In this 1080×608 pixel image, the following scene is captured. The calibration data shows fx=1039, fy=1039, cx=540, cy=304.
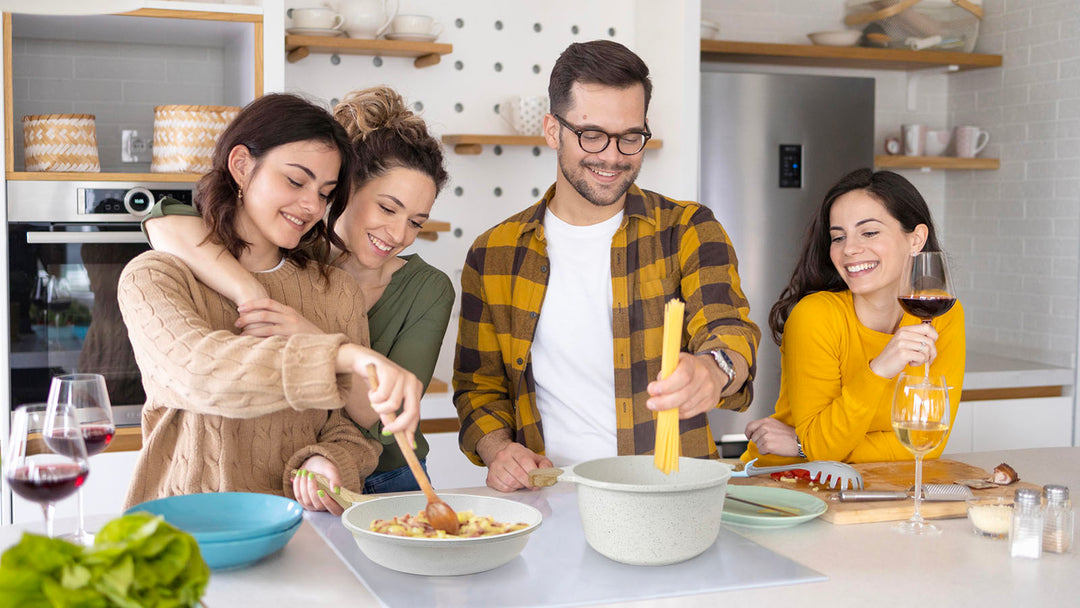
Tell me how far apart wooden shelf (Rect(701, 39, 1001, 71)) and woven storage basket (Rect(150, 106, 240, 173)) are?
6.02 feet

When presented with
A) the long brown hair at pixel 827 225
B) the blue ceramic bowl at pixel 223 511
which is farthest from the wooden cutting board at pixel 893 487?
the blue ceramic bowl at pixel 223 511

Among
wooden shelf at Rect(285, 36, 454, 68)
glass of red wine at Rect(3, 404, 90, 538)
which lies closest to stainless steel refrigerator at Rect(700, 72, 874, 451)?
wooden shelf at Rect(285, 36, 454, 68)

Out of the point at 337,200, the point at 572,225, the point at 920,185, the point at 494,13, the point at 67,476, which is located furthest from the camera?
the point at 920,185

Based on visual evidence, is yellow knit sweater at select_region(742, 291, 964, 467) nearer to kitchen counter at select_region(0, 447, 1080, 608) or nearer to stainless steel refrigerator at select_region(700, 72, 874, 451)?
kitchen counter at select_region(0, 447, 1080, 608)

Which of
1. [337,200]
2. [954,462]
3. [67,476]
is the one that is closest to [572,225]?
[337,200]

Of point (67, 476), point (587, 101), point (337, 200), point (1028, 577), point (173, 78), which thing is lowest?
Answer: point (1028, 577)

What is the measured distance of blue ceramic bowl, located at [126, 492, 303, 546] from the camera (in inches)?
54.3

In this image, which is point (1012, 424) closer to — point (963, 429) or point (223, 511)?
point (963, 429)

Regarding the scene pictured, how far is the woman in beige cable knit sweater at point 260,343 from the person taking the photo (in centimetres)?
140

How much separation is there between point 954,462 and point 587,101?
973 millimetres

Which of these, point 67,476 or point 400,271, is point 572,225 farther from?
point 67,476

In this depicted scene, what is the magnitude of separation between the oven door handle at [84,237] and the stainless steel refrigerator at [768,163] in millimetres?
1880

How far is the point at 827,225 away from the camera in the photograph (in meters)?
2.40

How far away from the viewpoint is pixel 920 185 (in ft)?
15.0
